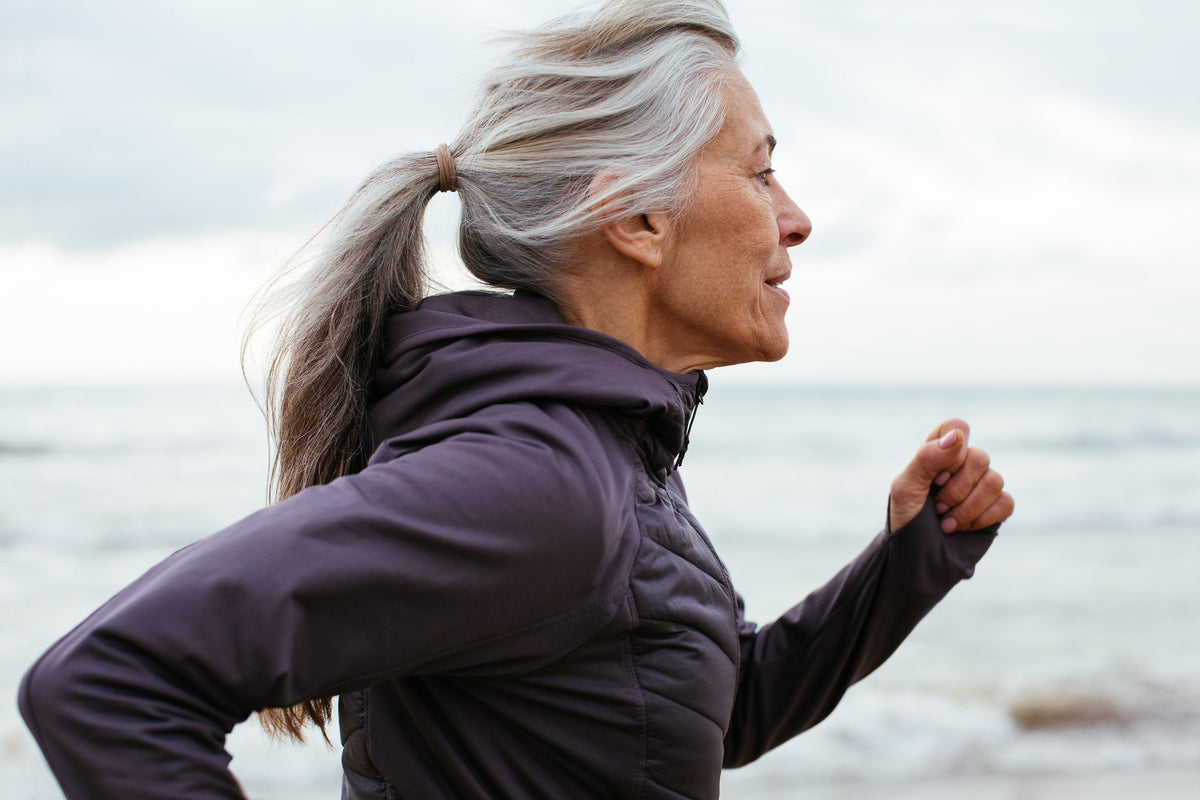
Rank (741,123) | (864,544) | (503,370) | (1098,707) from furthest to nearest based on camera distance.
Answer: (864,544) < (1098,707) < (741,123) < (503,370)

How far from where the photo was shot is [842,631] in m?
1.72

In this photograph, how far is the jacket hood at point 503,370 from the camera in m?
1.14

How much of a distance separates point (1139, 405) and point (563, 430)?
3589 centimetres

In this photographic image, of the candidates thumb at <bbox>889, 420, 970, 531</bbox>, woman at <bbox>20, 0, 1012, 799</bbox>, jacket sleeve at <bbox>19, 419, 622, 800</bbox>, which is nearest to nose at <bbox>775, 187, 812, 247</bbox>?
woman at <bbox>20, 0, 1012, 799</bbox>

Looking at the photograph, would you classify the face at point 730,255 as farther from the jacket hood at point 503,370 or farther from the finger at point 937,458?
the finger at point 937,458

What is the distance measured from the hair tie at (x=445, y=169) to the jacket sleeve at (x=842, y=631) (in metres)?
0.89

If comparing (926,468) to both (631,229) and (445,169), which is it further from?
(445,169)

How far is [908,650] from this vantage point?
267 inches

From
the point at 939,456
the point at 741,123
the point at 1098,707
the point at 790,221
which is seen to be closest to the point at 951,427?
the point at 939,456

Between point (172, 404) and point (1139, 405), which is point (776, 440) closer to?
point (172, 404)

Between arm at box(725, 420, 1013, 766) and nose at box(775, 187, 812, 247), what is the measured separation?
0.41 m

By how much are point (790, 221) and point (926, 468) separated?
475 mm

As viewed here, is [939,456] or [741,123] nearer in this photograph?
[741,123]

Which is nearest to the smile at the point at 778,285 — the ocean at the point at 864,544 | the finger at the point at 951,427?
the finger at the point at 951,427
